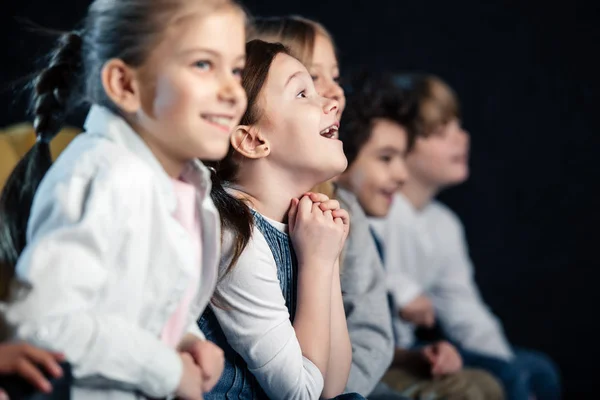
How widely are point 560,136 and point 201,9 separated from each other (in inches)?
80.4

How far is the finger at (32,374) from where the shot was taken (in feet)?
2.62

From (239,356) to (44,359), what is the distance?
40 centimetres

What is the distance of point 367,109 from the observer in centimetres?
172

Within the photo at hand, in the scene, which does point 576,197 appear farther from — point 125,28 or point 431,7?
point 125,28

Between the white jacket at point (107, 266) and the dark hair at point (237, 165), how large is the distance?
0.20 meters

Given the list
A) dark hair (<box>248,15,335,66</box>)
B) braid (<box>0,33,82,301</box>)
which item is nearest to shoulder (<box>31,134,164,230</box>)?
braid (<box>0,33,82,301</box>)

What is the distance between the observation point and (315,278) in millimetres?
1146

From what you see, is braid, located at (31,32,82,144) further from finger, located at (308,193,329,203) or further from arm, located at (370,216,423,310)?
arm, located at (370,216,423,310)

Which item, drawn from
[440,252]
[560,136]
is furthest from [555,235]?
[440,252]

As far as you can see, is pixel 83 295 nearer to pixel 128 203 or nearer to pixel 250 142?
pixel 128 203

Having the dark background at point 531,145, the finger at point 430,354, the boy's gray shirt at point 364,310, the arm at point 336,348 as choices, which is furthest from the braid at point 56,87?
the dark background at point 531,145

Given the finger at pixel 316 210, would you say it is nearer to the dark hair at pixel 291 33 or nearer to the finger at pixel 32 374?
the dark hair at pixel 291 33

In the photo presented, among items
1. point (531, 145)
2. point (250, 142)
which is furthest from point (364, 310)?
point (531, 145)

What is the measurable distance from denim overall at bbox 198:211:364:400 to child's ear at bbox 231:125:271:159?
91 millimetres
